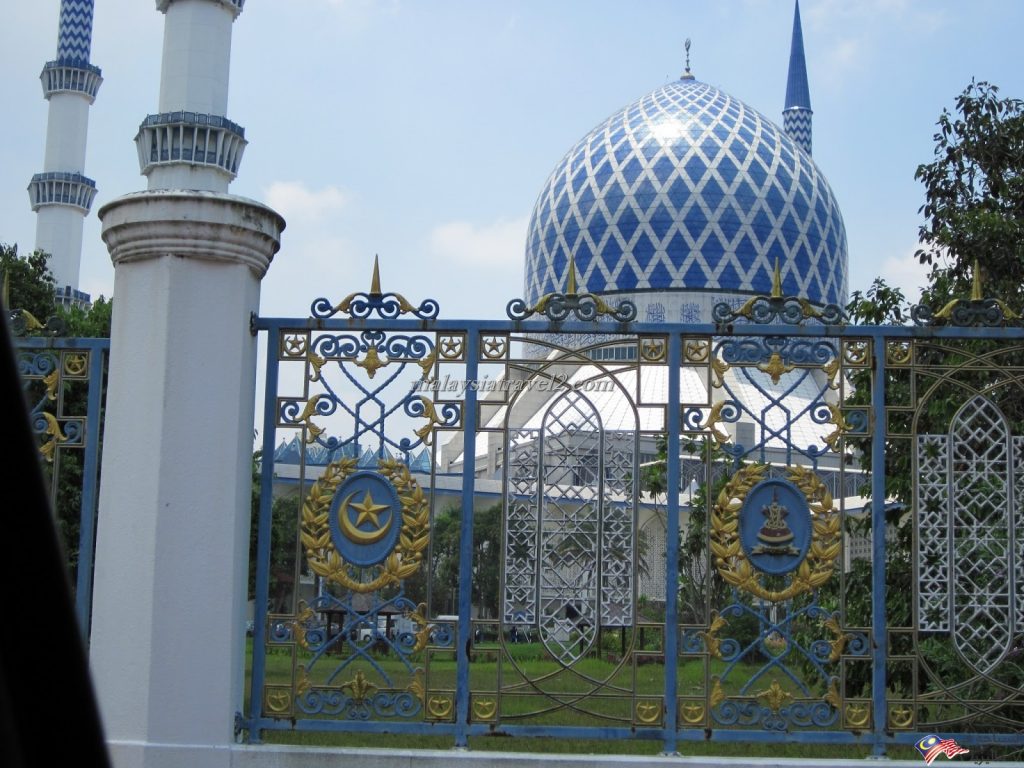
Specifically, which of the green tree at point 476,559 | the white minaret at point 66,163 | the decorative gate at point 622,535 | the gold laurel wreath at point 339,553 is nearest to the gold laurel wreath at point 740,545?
the decorative gate at point 622,535

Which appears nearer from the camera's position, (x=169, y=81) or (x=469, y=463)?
(x=469, y=463)

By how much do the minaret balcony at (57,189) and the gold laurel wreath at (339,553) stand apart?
2580cm

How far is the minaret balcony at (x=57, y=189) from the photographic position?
93.2ft

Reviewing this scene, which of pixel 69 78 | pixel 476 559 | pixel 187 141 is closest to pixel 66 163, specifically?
pixel 69 78

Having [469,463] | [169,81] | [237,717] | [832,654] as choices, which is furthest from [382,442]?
[169,81]

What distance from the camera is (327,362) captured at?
5.11 meters

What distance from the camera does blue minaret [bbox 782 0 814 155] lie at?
4225cm

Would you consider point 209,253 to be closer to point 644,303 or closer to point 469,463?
point 469,463

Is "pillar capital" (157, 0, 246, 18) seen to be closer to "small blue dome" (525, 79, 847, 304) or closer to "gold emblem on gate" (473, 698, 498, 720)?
"small blue dome" (525, 79, 847, 304)

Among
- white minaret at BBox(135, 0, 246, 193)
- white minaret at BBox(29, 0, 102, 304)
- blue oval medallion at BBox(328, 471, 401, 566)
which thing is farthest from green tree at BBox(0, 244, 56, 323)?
white minaret at BBox(29, 0, 102, 304)

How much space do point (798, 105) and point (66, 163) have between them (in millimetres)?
25279

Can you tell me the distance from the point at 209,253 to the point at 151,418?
70 centimetres

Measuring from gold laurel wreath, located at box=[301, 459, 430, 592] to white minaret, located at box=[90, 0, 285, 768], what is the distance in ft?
0.91

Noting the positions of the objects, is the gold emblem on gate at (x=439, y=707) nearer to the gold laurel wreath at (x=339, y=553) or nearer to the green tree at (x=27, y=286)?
the gold laurel wreath at (x=339, y=553)
